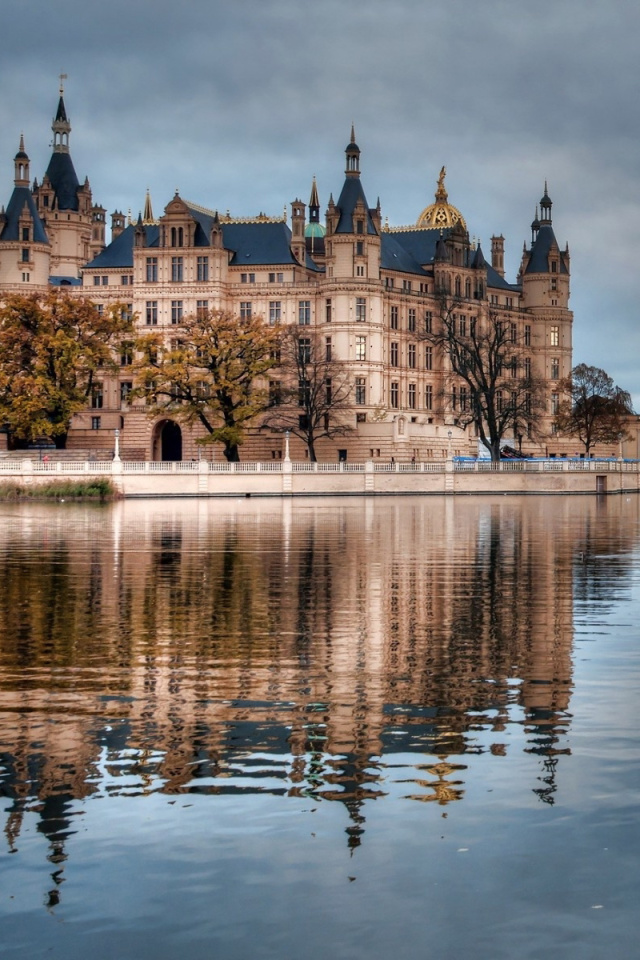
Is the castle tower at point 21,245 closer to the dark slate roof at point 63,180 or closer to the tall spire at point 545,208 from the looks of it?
the dark slate roof at point 63,180

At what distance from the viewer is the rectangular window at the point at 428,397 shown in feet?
385

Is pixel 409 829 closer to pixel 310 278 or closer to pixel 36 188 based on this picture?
pixel 310 278

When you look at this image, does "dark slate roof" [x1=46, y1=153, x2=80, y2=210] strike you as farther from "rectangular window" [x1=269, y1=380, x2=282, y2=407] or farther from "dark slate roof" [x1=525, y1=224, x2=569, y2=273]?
"dark slate roof" [x1=525, y1=224, x2=569, y2=273]

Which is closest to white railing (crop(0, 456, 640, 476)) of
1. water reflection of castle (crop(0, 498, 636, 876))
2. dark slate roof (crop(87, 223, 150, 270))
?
dark slate roof (crop(87, 223, 150, 270))

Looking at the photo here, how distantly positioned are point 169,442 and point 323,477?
27016 mm

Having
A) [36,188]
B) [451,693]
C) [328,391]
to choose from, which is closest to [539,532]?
[451,693]

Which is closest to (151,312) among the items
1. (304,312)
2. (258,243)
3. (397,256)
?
(258,243)

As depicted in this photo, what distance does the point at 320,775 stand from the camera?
9859mm

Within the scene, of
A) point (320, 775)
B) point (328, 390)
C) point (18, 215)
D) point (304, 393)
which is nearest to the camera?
point (320, 775)

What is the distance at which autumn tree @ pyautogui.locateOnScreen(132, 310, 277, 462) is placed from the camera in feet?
285

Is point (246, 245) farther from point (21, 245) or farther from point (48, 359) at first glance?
point (48, 359)

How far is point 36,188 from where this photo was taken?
126312mm

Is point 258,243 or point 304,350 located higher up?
point 258,243

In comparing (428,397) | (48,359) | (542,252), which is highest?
(542,252)
